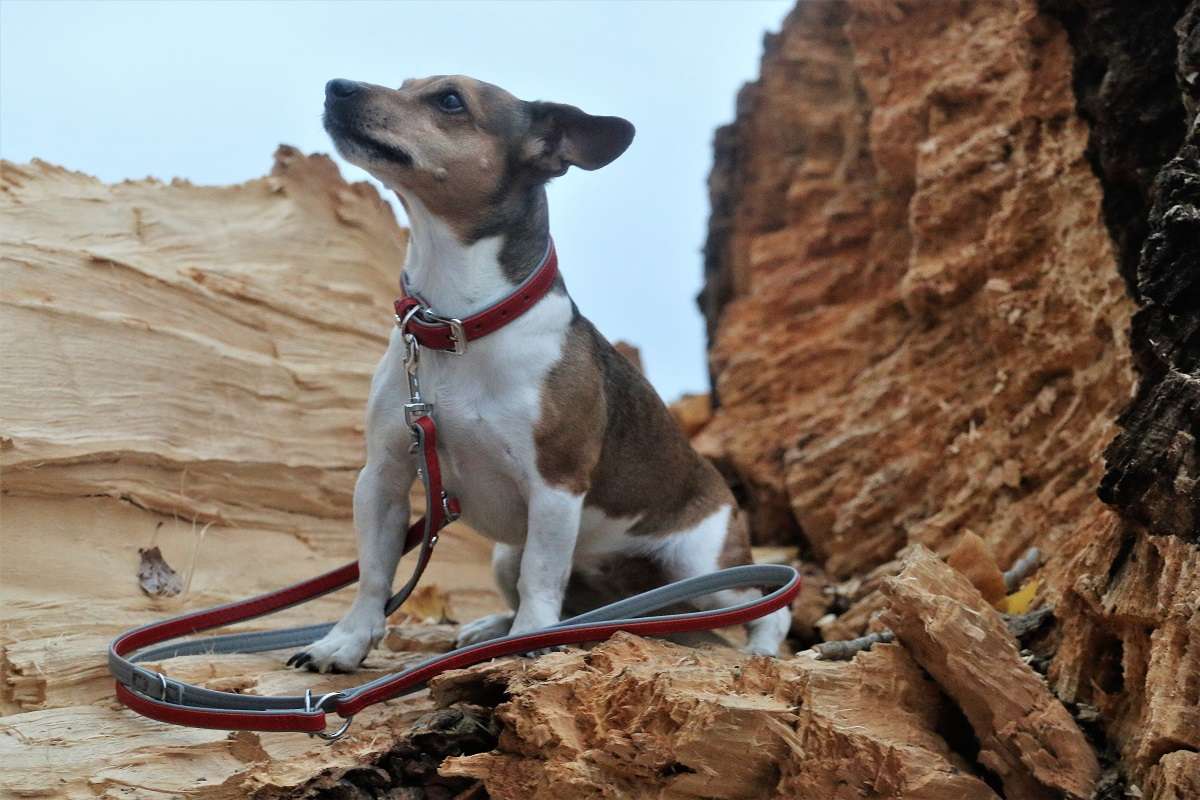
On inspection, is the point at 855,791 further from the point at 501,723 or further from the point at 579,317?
the point at 579,317

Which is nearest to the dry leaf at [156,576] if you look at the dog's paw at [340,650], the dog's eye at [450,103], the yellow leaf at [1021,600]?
the dog's paw at [340,650]

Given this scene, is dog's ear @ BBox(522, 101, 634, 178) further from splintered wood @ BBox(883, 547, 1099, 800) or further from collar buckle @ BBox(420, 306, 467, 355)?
splintered wood @ BBox(883, 547, 1099, 800)

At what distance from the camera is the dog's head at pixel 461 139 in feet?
13.3

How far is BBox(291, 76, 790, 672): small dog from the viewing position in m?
4.16

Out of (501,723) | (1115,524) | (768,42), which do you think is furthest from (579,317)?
(768,42)

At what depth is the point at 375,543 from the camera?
4359 millimetres

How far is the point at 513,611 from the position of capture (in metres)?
5.00

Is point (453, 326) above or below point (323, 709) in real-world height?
above

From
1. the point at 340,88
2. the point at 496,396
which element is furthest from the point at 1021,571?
the point at 340,88

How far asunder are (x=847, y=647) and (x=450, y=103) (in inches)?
94.9

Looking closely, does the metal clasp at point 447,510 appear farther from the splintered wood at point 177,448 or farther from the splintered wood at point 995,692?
the splintered wood at point 995,692

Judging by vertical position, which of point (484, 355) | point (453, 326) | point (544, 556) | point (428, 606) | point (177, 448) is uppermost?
point (453, 326)

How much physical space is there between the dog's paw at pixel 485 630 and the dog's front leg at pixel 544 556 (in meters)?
0.49

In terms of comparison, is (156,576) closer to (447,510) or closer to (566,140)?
(447,510)
